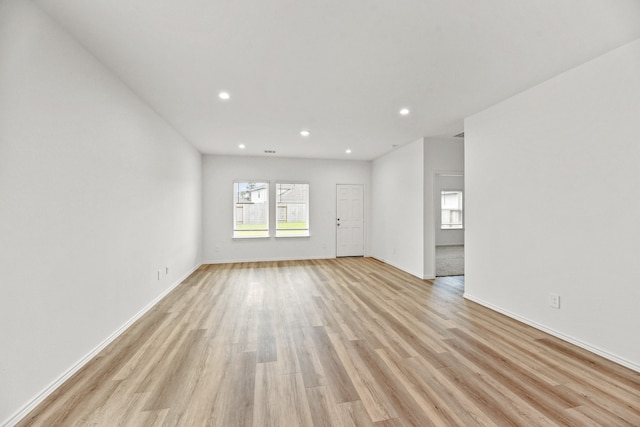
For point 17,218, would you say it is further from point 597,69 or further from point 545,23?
point 597,69

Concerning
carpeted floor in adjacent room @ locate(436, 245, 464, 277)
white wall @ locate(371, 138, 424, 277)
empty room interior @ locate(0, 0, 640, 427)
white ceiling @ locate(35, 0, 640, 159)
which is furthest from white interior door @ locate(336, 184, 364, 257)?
white ceiling @ locate(35, 0, 640, 159)

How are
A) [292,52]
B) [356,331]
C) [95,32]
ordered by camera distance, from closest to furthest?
[95,32]
[292,52]
[356,331]

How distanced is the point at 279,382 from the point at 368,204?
5.79 meters

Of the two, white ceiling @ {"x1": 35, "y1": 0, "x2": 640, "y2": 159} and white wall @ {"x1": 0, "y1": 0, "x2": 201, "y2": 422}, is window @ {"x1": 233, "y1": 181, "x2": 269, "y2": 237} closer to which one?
white ceiling @ {"x1": 35, "y1": 0, "x2": 640, "y2": 159}

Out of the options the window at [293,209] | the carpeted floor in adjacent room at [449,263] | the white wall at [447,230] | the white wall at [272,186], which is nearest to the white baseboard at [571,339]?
the carpeted floor in adjacent room at [449,263]

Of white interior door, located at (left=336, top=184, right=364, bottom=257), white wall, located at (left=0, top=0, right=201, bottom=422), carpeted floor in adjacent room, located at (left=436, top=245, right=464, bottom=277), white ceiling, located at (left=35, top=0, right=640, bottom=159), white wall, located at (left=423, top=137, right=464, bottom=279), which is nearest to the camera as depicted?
white wall, located at (left=0, top=0, right=201, bottom=422)

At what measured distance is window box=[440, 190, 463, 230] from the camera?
9.36m

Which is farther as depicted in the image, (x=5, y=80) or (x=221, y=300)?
(x=221, y=300)

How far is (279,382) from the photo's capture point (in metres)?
1.89

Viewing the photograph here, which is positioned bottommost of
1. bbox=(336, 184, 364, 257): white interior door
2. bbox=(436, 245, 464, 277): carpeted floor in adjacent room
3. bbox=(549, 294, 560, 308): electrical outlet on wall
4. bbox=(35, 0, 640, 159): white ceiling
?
bbox=(436, 245, 464, 277): carpeted floor in adjacent room

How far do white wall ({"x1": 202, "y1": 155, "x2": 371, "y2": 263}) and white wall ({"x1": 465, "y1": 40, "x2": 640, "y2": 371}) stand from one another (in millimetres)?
3952

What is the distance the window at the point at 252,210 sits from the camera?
6.66 metres

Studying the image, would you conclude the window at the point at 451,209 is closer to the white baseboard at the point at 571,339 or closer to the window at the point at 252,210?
the window at the point at 252,210

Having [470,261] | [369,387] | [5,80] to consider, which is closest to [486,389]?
[369,387]
